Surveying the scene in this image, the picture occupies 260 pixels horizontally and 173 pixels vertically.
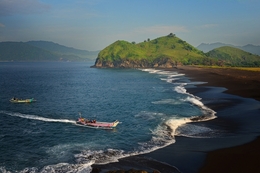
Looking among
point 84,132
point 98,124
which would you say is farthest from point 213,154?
point 98,124

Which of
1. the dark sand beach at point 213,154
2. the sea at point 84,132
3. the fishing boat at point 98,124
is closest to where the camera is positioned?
the dark sand beach at point 213,154

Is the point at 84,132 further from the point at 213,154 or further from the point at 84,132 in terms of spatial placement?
the point at 213,154

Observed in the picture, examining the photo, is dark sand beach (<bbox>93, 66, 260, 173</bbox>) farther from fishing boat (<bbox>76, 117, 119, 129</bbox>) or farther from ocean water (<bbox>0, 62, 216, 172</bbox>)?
fishing boat (<bbox>76, 117, 119, 129</bbox>)

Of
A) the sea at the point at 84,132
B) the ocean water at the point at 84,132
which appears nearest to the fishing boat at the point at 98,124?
the sea at the point at 84,132

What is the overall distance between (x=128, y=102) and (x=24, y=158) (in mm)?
43780

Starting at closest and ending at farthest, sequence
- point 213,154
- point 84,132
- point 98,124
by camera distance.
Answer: point 213,154
point 84,132
point 98,124

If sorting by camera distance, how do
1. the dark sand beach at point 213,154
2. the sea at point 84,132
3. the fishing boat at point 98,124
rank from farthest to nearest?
the fishing boat at point 98,124 → the sea at point 84,132 → the dark sand beach at point 213,154

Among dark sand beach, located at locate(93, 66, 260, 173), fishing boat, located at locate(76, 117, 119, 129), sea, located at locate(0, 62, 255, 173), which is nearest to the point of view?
dark sand beach, located at locate(93, 66, 260, 173)

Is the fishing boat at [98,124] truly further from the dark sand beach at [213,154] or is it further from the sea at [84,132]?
the dark sand beach at [213,154]

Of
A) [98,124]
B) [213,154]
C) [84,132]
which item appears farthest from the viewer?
[98,124]

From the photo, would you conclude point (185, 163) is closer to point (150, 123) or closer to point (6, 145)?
point (150, 123)

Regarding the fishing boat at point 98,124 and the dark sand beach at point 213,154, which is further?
the fishing boat at point 98,124

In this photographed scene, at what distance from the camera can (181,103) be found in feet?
227

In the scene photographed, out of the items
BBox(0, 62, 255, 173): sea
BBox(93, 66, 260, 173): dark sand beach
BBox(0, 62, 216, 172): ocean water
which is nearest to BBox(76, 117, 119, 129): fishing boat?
BBox(0, 62, 255, 173): sea
